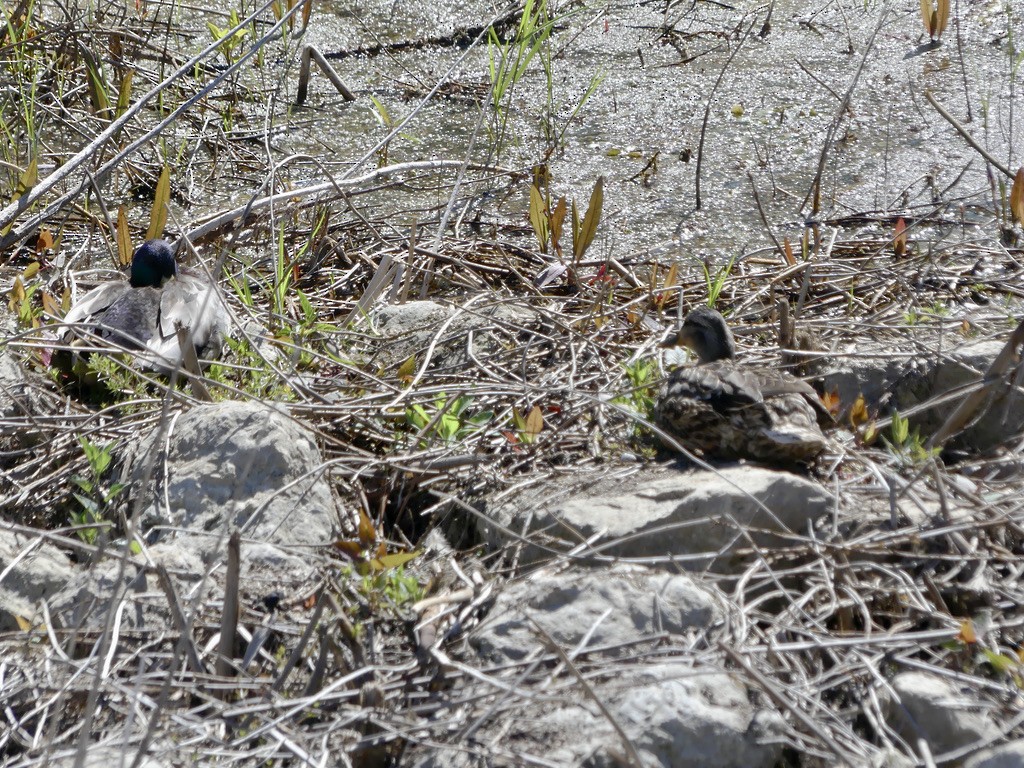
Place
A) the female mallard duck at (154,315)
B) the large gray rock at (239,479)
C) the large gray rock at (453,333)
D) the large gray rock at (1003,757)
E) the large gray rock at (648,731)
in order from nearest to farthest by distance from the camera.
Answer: the large gray rock at (1003,757), the large gray rock at (648,731), the large gray rock at (239,479), the large gray rock at (453,333), the female mallard duck at (154,315)

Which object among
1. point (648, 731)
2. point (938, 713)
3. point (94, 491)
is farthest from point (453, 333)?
point (938, 713)

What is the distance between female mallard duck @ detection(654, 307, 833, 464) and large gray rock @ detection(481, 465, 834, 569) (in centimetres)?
15

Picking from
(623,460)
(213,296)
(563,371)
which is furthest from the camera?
(213,296)

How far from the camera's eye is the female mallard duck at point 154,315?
4.05 metres

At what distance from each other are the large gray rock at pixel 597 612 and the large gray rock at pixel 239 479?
67 centimetres

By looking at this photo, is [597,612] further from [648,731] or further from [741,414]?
[741,414]

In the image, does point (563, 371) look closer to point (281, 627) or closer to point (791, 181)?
point (281, 627)

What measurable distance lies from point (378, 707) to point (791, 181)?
13.1 ft

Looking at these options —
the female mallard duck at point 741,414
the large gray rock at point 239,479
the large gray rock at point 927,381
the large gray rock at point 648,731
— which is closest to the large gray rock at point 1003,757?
the large gray rock at point 648,731

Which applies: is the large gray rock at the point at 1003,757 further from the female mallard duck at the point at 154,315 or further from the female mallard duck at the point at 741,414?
the female mallard duck at the point at 154,315

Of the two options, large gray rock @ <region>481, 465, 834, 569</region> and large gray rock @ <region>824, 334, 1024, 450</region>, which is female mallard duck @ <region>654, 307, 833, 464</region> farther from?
large gray rock @ <region>824, 334, 1024, 450</region>

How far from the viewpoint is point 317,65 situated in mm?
6582

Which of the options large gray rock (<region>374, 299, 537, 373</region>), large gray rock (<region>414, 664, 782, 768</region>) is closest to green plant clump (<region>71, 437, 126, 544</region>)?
large gray rock (<region>374, 299, 537, 373</region>)

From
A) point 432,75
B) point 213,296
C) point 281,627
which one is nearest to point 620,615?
point 281,627
